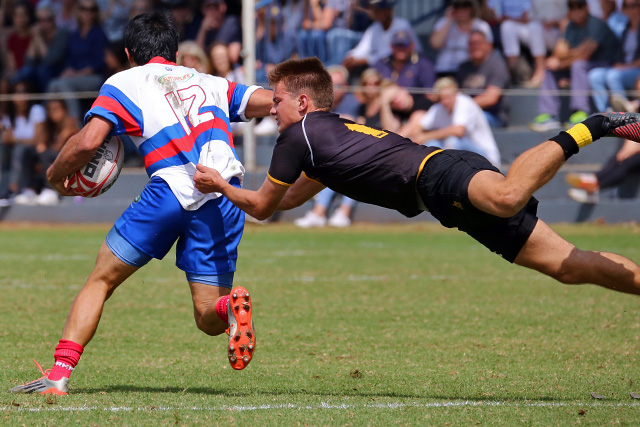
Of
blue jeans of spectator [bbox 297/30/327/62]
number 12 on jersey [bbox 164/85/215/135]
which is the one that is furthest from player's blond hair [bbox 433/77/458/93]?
number 12 on jersey [bbox 164/85/215/135]

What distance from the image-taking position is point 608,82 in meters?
14.6

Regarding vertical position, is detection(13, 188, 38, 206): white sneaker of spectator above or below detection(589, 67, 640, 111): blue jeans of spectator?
below

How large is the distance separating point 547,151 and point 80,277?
20.0 feet

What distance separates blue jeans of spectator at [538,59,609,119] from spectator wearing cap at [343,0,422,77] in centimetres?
257

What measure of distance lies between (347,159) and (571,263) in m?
1.30

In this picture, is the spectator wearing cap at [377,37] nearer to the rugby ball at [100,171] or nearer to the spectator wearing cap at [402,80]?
the spectator wearing cap at [402,80]

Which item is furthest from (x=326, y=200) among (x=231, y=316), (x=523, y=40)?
(x=231, y=316)

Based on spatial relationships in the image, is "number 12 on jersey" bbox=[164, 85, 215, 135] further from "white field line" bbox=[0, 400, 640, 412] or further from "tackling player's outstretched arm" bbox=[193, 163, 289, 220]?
"white field line" bbox=[0, 400, 640, 412]

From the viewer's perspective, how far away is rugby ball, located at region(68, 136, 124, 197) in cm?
488

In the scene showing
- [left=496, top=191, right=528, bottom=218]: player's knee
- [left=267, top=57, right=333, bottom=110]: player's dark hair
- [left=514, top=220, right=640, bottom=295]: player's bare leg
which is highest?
[left=267, top=57, right=333, bottom=110]: player's dark hair

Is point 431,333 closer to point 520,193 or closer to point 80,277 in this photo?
point 520,193

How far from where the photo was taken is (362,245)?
40.0 feet

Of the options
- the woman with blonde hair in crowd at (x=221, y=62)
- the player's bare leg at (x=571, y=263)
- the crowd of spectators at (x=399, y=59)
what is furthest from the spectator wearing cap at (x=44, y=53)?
the player's bare leg at (x=571, y=263)

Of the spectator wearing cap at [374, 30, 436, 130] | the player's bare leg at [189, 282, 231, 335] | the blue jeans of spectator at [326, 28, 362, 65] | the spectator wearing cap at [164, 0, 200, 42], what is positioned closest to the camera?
the player's bare leg at [189, 282, 231, 335]
